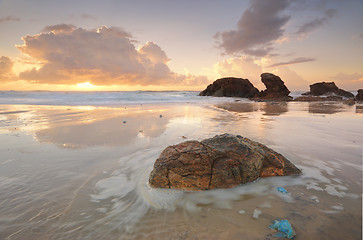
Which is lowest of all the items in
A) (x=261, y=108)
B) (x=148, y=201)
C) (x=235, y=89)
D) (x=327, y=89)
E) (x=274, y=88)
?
(x=148, y=201)

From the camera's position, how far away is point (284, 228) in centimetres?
175

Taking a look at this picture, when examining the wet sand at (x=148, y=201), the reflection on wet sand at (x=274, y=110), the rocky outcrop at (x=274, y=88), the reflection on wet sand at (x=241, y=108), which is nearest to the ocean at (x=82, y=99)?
the reflection on wet sand at (x=241, y=108)

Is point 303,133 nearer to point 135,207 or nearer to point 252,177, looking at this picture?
point 252,177

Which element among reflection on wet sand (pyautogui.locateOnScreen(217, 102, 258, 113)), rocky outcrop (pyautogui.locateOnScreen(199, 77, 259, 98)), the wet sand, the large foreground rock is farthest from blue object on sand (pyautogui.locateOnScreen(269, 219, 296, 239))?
rocky outcrop (pyautogui.locateOnScreen(199, 77, 259, 98))

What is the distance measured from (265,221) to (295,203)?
1.97ft

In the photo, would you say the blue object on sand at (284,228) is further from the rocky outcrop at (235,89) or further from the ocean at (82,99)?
the rocky outcrop at (235,89)

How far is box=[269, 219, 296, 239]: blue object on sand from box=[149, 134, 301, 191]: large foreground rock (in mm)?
820

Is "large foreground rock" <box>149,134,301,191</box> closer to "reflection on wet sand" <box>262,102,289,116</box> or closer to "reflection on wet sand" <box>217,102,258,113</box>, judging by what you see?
"reflection on wet sand" <box>262,102,289,116</box>

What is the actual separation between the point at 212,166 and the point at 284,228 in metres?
1.15

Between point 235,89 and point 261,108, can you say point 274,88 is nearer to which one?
point 235,89

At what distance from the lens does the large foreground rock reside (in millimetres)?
2594

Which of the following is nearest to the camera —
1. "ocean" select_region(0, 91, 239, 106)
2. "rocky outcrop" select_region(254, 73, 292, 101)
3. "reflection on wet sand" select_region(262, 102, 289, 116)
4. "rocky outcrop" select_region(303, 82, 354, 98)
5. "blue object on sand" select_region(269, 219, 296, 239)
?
"blue object on sand" select_region(269, 219, 296, 239)

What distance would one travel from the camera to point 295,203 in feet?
7.22

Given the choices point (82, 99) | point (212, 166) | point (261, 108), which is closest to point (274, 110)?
point (261, 108)
